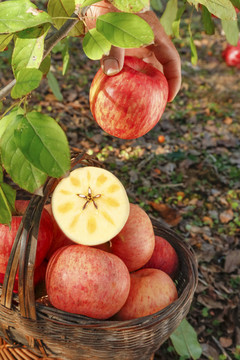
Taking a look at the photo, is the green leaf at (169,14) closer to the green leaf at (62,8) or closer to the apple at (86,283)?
the green leaf at (62,8)

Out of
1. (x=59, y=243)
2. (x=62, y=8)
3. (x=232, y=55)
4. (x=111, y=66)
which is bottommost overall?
(x=232, y=55)

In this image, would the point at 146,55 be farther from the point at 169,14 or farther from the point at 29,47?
the point at 29,47

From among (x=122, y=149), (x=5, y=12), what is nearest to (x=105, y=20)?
(x=5, y=12)

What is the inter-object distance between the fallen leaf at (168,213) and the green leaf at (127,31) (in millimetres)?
1522

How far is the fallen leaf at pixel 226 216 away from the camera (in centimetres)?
214

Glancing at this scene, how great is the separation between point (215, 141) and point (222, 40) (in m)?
1.79

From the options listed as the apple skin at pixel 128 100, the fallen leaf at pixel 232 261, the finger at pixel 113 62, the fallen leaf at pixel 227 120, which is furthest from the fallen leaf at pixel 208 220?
the finger at pixel 113 62

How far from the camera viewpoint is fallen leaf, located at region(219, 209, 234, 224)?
2.14 metres

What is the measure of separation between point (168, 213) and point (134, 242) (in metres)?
0.99

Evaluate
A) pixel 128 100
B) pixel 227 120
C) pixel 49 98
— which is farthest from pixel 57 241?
pixel 227 120

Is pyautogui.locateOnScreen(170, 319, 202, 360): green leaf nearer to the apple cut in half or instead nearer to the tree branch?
the apple cut in half

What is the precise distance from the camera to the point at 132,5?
586 millimetres

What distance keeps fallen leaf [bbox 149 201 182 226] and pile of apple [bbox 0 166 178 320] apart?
0.85 meters

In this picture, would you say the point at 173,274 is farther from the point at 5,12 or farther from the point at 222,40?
the point at 222,40
